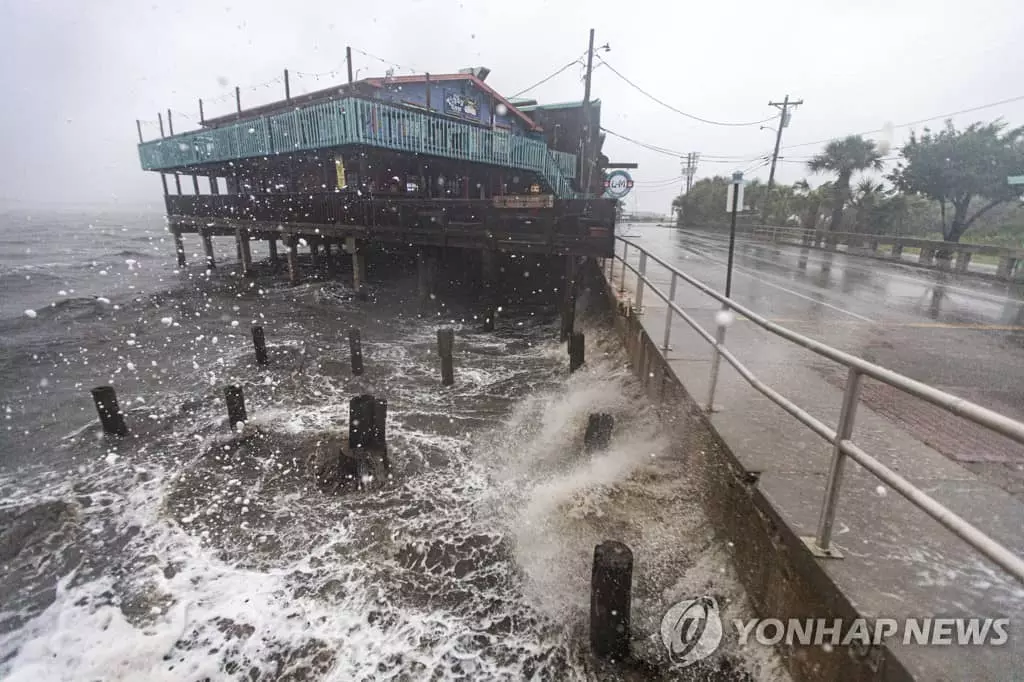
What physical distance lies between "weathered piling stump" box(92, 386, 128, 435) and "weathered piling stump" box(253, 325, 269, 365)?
3043mm

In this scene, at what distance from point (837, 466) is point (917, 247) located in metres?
25.0

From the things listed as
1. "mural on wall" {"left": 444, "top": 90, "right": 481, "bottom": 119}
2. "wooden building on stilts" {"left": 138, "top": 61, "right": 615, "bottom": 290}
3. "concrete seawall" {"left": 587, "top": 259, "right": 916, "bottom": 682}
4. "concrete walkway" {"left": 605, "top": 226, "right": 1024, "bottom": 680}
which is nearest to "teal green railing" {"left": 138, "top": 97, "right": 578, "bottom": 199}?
"wooden building on stilts" {"left": 138, "top": 61, "right": 615, "bottom": 290}

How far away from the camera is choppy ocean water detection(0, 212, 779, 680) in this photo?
11.8ft

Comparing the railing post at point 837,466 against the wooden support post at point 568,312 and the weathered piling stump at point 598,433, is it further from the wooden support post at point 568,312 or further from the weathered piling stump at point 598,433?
the wooden support post at point 568,312

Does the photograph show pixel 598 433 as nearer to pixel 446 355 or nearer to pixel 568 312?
pixel 446 355

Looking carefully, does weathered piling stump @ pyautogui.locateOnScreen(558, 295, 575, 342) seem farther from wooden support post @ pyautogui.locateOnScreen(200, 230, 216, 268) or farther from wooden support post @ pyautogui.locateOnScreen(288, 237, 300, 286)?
wooden support post @ pyautogui.locateOnScreen(200, 230, 216, 268)

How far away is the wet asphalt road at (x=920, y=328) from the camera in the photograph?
397cm

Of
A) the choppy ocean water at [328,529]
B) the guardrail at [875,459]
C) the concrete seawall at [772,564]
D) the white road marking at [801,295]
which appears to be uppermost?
the guardrail at [875,459]

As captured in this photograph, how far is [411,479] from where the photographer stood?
590 centimetres

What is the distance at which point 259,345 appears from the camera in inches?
398

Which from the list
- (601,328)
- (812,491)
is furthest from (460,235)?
(812,491)

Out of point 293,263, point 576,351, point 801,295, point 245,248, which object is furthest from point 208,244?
point 801,295

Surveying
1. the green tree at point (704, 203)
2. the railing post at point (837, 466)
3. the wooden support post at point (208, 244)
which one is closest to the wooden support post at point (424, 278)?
the railing post at point (837, 466)

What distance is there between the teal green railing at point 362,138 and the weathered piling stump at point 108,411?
28.9ft
